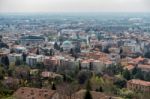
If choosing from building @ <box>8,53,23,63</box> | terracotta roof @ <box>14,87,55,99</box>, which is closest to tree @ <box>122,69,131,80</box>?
building @ <box>8,53,23,63</box>

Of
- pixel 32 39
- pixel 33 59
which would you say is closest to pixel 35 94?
pixel 33 59

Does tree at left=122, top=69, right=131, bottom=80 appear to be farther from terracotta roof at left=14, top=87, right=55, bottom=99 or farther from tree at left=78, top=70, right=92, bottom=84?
terracotta roof at left=14, top=87, right=55, bottom=99

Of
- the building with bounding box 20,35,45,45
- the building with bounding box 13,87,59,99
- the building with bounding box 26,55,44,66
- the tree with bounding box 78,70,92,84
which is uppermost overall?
the building with bounding box 13,87,59,99

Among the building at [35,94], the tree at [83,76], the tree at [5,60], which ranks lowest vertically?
the tree at [5,60]

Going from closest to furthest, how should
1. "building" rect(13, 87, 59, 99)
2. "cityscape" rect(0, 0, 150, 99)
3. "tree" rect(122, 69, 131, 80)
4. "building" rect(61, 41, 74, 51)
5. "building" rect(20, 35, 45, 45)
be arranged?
"building" rect(13, 87, 59, 99)
"cityscape" rect(0, 0, 150, 99)
"tree" rect(122, 69, 131, 80)
"building" rect(61, 41, 74, 51)
"building" rect(20, 35, 45, 45)

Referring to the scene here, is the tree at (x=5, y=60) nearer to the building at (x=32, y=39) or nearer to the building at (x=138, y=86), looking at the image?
the building at (x=138, y=86)

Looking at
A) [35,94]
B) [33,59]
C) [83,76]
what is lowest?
[33,59]

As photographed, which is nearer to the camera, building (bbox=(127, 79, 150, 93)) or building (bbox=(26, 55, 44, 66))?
building (bbox=(127, 79, 150, 93))

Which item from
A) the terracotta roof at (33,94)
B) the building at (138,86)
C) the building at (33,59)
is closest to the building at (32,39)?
the building at (33,59)

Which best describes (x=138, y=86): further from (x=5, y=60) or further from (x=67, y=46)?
(x=67, y=46)
